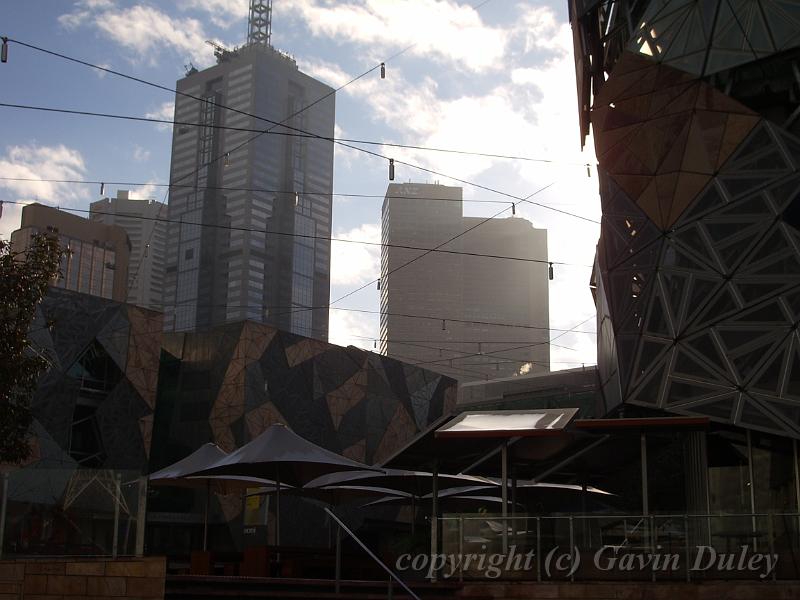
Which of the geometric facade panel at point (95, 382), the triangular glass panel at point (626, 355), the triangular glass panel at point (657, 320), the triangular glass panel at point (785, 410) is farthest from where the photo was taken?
the geometric facade panel at point (95, 382)

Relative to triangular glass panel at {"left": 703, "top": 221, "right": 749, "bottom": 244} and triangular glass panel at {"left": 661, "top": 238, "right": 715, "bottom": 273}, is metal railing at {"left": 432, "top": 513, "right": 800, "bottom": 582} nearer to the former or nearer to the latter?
triangular glass panel at {"left": 661, "top": 238, "right": 715, "bottom": 273}

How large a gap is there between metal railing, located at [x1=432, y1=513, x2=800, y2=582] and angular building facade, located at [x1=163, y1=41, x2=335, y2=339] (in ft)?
436

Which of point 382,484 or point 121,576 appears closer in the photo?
point 121,576

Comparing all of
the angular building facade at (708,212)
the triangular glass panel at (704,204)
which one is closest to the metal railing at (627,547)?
the angular building facade at (708,212)

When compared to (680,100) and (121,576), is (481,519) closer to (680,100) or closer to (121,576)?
(121,576)

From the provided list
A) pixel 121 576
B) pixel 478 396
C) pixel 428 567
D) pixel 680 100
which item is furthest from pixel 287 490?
pixel 478 396

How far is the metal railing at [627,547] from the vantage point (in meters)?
15.5

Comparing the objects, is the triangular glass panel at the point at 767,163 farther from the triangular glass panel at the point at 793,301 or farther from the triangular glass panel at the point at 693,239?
the triangular glass panel at the point at 793,301

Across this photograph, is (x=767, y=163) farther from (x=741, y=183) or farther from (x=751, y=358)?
(x=751, y=358)

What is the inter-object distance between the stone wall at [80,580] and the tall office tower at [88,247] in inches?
3602

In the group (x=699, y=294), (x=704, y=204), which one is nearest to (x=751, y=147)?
(x=704, y=204)

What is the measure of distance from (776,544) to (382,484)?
11375 mm

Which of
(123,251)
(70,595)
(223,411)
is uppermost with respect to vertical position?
(123,251)

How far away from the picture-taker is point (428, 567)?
666 inches
